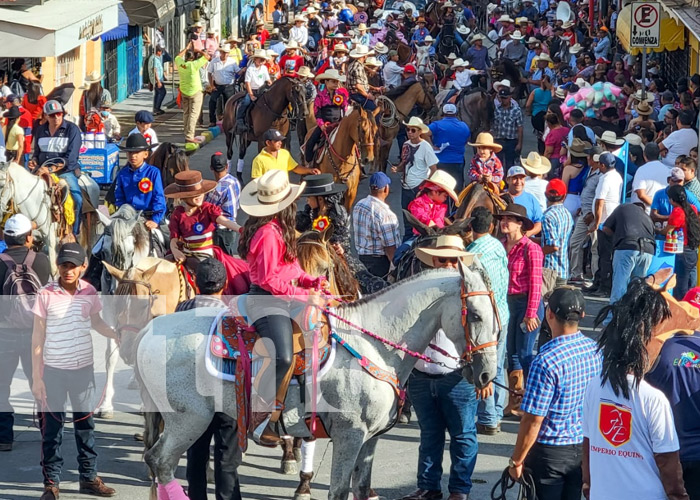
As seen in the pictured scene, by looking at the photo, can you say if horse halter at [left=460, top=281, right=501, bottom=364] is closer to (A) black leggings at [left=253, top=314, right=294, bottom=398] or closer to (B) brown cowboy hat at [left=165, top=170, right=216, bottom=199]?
(A) black leggings at [left=253, top=314, right=294, bottom=398]

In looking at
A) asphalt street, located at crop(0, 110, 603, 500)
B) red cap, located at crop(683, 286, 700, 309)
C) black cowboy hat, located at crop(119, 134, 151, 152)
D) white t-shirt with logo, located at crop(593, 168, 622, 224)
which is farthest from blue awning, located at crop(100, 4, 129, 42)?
red cap, located at crop(683, 286, 700, 309)

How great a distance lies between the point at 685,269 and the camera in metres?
13.0

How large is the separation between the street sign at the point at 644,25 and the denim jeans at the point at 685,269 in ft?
25.4

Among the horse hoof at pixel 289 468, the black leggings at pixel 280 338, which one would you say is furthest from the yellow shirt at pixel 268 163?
the black leggings at pixel 280 338

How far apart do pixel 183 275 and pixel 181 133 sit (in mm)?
16735

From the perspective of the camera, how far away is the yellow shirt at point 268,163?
15.1 meters

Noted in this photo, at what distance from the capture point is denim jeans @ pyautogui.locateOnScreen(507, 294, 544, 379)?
34.4ft

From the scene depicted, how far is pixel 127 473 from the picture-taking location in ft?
31.4

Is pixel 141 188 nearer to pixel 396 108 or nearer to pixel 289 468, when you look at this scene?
pixel 289 468

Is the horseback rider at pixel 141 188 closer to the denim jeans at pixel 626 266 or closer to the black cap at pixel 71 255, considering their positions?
the black cap at pixel 71 255

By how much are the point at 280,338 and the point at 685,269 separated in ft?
21.8

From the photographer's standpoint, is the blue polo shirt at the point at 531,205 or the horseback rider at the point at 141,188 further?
the horseback rider at the point at 141,188

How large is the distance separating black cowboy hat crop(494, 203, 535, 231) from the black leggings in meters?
3.18

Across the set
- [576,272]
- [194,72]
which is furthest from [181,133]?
[576,272]
